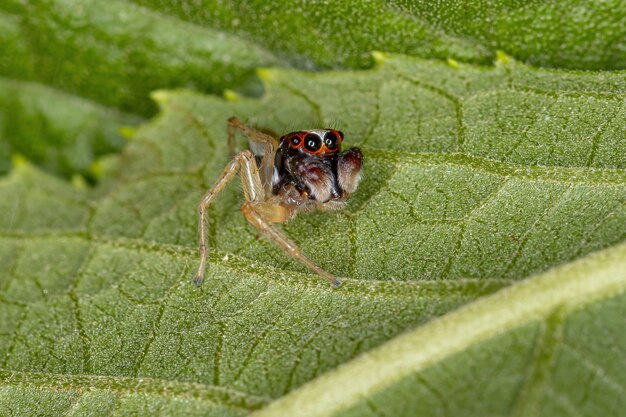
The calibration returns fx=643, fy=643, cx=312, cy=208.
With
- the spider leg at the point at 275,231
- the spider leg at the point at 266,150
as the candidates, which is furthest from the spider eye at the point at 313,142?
the spider leg at the point at 275,231

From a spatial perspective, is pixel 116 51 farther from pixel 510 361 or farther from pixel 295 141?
pixel 510 361

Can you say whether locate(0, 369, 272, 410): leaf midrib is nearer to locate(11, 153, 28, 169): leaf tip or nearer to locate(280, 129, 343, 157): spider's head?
locate(280, 129, 343, 157): spider's head

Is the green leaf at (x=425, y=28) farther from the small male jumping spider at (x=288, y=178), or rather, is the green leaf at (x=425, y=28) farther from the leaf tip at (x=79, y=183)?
the leaf tip at (x=79, y=183)

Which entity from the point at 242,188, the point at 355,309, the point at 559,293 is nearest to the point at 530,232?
the point at 559,293

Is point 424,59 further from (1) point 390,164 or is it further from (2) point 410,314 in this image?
(2) point 410,314

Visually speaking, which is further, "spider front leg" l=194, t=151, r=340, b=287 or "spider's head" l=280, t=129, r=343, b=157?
"spider's head" l=280, t=129, r=343, b=157

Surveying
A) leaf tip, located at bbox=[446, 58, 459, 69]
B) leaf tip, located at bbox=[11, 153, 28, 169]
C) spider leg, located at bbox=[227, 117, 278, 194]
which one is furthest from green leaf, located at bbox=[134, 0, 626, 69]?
leaf tip, located at bbox=[11, 153, 28, 169]

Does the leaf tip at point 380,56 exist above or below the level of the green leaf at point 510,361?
above
